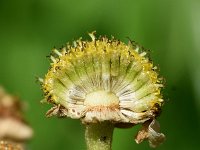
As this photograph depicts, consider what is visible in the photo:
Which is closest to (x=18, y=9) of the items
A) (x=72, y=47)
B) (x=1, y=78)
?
(x=1, y=78)

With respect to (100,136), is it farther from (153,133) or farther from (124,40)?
(124,40)

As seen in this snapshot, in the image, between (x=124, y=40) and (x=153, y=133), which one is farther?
(x=124, y=40)

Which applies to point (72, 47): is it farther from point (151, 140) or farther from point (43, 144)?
point (43, 144)

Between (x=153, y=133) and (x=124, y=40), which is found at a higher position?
(x=124, y=40)

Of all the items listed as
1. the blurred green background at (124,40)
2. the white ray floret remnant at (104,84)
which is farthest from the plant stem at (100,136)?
the blurred green background at (124,40)

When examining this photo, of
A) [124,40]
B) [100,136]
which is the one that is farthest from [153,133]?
[124,40]

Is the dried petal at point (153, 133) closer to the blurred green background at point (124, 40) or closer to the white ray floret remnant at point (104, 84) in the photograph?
the white ray floret remnant at point (104, 84)
